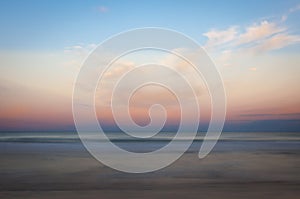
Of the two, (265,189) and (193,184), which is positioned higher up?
(193,184)

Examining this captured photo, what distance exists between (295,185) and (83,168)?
27.9ft

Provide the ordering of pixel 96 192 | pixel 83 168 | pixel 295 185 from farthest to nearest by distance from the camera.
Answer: pixel 83 168 < pixel 295 185 < pixel 96 192

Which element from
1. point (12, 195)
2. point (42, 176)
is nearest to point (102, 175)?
point (42, 176)

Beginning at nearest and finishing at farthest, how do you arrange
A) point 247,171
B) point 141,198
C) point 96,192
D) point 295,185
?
point 141,198 < point 96,192 < point 295,185 < point 247,171

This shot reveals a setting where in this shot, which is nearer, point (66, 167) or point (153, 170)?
point (153, 170)

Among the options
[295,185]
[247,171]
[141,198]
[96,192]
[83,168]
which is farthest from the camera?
[83,168]

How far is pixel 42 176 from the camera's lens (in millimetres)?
12984

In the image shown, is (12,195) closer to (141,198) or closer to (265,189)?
(141,198)

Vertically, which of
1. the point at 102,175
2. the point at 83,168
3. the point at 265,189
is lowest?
the point at 265,189

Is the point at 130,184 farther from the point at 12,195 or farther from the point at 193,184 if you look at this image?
the point at 12,195

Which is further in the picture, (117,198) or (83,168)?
(83,168)

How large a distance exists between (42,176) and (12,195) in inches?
127

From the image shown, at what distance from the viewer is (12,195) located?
9.77 m

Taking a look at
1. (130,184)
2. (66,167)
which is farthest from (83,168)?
(130,184)
